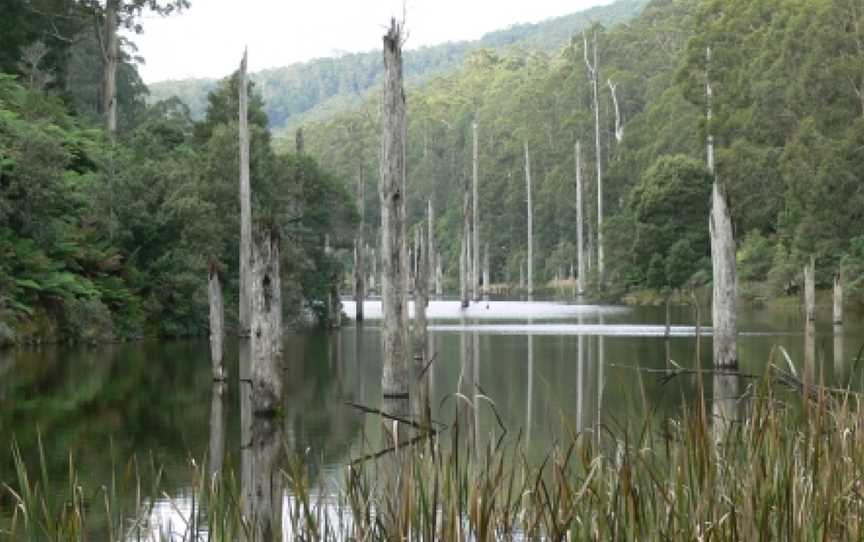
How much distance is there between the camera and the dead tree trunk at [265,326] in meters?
15.0

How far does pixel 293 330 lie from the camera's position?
40.7 meters

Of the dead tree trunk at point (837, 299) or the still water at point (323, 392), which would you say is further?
the dead tree trunk at point (837, 299)

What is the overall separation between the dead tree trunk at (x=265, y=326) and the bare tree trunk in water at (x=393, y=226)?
179 cm

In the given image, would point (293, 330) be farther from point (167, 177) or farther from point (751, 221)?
point (751, 221)

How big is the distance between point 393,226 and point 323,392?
323cm

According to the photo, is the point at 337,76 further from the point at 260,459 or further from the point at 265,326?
the point at 260,459

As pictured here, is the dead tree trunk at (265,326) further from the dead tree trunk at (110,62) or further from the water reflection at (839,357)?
the dead tree trunk at (110,62)

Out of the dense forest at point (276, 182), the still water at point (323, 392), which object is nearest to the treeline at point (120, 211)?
the dense forest at point (276, 182)

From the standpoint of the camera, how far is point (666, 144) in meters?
74.8

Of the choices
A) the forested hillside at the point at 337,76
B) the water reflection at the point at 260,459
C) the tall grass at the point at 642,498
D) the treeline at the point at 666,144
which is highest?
the forested hillside at the point at 337,76

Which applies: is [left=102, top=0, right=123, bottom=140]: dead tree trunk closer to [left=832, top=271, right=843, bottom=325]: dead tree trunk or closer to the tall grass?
[left=832, top=271, right=843, bottom=325]: dead tree trunk

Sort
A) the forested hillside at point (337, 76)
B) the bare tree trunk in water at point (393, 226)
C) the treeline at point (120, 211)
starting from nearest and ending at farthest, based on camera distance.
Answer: the bare tree trunk in water at point (393, 226) < the treeline at point (120, 211) < the forested hillside at point (337, 76)

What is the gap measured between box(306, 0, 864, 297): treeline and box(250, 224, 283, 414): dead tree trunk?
11.1 metres

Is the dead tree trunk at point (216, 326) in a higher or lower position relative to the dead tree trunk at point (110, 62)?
lower
